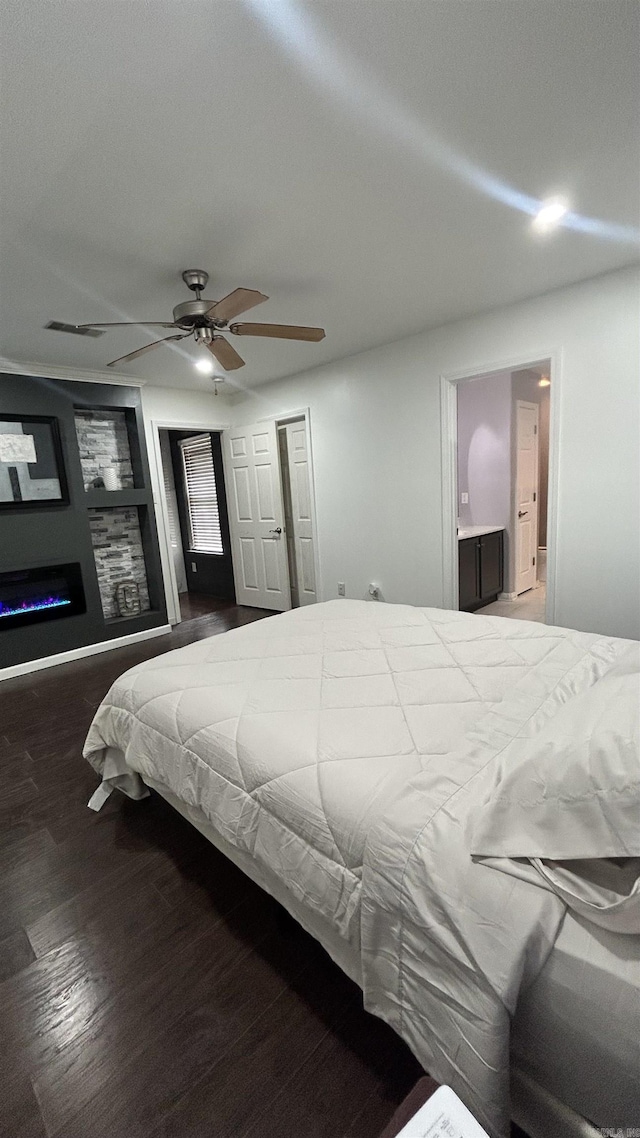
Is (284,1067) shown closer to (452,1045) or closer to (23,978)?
(452,1045)

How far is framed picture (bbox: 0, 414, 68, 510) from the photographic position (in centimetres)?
383

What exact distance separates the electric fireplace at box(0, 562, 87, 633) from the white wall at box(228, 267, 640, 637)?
2.45 meters

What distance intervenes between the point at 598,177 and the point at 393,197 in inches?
34.1

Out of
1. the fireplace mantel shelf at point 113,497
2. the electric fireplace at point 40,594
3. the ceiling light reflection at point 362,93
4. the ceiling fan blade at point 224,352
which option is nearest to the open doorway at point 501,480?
the ceiling fan blade at point 224,352

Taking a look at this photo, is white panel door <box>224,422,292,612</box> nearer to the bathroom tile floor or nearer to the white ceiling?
the bathroom tile floor

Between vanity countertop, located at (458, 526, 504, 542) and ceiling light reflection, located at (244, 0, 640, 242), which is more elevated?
ceiling light reflection, located at (244, 0, 640, 242)

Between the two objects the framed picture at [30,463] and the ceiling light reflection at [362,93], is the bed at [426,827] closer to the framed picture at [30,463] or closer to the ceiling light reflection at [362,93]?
the ceiling light reflection at [362,93]

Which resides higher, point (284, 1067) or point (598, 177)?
point (598, 177)

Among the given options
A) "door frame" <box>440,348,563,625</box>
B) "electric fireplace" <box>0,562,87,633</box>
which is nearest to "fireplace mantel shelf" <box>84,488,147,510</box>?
"electric fireplace" <box>0,562,87,633</box>

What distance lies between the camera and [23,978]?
4.54 ft

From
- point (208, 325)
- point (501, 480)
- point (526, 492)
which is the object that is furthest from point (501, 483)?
point (208, 325)

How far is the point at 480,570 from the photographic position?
4551 millimetres

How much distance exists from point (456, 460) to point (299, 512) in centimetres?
207

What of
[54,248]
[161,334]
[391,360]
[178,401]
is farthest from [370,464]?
[54,248]
